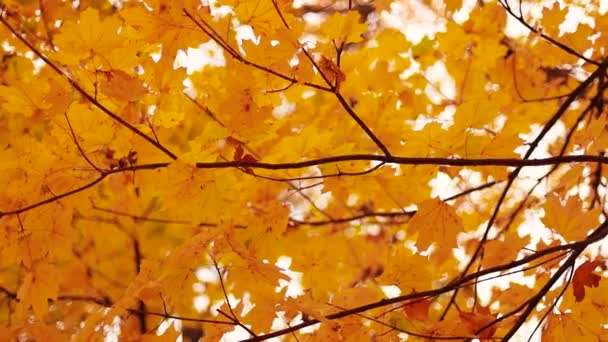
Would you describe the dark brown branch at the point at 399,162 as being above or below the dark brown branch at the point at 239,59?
below

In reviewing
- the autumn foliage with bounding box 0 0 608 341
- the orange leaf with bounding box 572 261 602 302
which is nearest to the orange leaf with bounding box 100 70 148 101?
the autumn foliage with bounding box 0 0 608 341

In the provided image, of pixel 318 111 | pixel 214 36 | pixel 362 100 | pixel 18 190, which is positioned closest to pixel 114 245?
pixel 318 111

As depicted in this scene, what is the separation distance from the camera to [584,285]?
137 cm

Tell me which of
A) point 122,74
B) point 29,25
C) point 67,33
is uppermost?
point 29,25

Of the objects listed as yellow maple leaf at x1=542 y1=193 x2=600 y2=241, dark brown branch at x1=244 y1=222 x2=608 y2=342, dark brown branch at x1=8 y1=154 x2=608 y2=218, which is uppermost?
yellow maple leaf at x1=542 y1=193 x2=600 y2=241

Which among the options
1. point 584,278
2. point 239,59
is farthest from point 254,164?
point 584,278

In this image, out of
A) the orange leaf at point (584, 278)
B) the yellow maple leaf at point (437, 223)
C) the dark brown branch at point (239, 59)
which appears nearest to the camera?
the dark brown branch at point (239, 59)

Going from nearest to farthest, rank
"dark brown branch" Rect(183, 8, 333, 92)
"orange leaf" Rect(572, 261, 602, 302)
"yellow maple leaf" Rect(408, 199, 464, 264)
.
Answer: "dark brown branch" Rect(183, 8, 333, 92) → "orange leaf" Rect(572, 261, 602, 302) → "yellow maple leaf" Rect(408, 199, 464, 264)

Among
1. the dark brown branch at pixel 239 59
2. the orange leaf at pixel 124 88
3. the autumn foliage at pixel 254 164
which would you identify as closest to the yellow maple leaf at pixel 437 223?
the autumn foliage at pixel 254 164

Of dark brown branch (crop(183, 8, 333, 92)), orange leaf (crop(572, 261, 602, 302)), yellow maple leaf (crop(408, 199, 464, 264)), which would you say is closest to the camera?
dark brown branch (crop(183, 8, 333, 92))

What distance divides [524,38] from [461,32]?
0.89 feet

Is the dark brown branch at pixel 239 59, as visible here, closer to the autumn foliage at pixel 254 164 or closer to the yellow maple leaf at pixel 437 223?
the autumn foliage at pixel 254 164

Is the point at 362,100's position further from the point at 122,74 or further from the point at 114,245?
the point at 114,245

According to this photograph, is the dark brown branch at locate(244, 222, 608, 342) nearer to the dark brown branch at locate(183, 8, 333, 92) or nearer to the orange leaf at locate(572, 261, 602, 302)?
the orange leaf at locate(572, 261, 602, 302)
